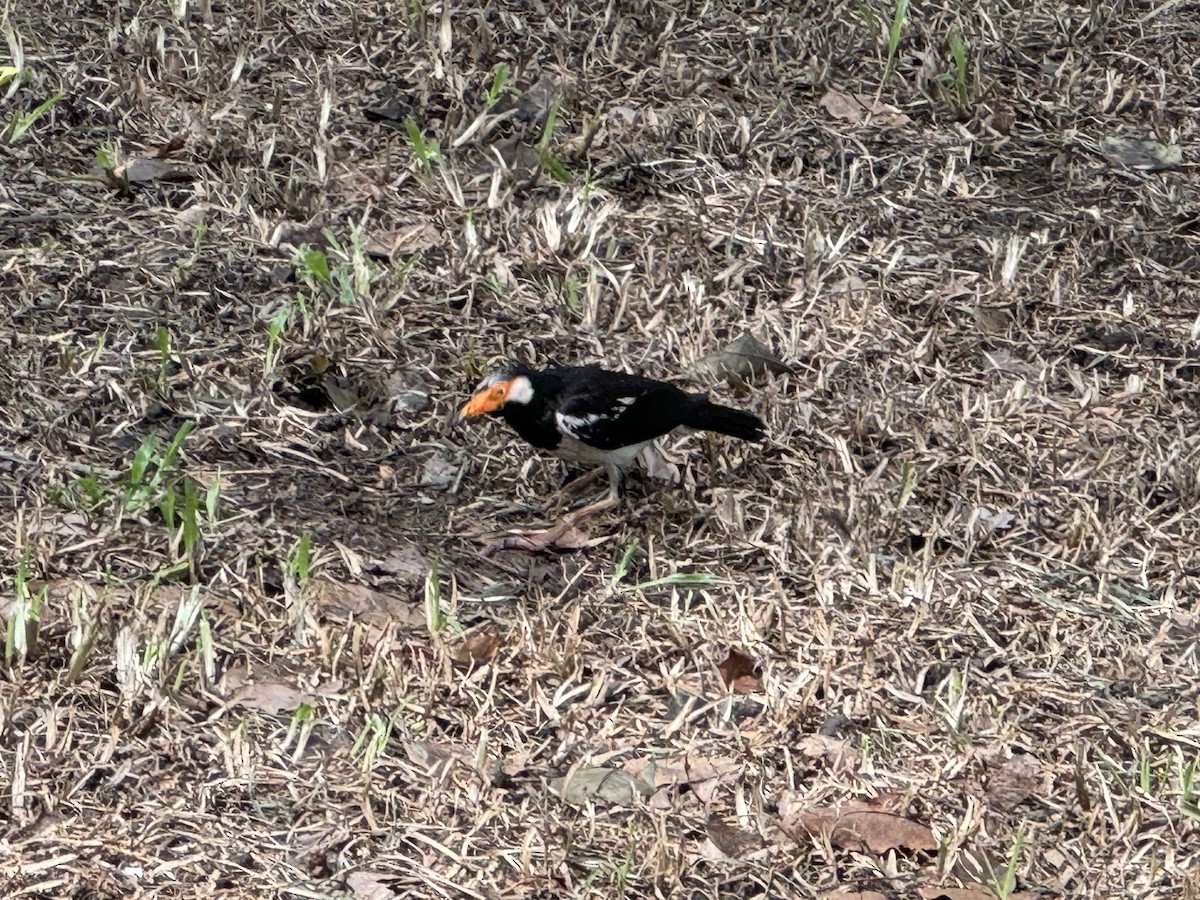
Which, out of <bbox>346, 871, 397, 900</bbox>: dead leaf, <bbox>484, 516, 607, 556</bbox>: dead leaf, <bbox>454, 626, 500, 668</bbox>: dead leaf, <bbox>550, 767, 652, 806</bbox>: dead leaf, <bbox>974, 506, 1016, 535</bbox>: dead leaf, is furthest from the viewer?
<bbox>974, 506, 1016, 535</bbox>: dead leaf

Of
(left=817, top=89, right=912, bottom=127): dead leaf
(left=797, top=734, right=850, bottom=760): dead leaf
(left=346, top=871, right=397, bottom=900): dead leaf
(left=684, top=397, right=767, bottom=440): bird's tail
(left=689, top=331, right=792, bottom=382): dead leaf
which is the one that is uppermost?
(left=817, top=89, right=912, bottom=127): dead leaf

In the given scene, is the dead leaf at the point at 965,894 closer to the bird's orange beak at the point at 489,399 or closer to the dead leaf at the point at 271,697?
the dead leaf at the point at 271,697

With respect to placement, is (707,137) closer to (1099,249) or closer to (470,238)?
(470,238)

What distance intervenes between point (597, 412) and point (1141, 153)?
3.10 m

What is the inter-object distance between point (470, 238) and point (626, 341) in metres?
0.75

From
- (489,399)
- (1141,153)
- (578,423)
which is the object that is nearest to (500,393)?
(489,399)

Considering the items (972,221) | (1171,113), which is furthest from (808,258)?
(1171,113)

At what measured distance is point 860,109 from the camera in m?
6.96

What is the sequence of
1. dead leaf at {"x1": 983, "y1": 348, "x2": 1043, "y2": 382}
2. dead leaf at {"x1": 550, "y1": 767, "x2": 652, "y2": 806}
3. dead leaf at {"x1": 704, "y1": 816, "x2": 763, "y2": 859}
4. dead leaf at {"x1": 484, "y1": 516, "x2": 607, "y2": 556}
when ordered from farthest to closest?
1. dead leaf at {"x1": 983, "y1": 348, "x2": 1043, "y2": 382}
2. dead leaf at {"x1": 484, "y1": 516, "x2": 607, "y2": 556}
3. dead leaf at {"x1": 550, "y1": 767, "x2": 652, "y2": 806}
4. dead leaf at {"x1": 704, "y1": 816, "x2": 763, "y2": 859}

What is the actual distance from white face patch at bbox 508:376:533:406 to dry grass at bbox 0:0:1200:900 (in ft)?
1.12

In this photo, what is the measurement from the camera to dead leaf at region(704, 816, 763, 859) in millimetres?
4016

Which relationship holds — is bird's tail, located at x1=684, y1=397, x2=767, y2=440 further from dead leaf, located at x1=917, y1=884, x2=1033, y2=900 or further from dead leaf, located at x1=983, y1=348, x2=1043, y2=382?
dead leaf, located at x1=917, y1=884, x2=1033, y2=900

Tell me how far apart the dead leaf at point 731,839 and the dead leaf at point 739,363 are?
2003mm

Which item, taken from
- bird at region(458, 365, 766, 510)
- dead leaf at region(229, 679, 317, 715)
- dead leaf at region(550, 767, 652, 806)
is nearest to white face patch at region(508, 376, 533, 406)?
bird at region(458, 365, 766, 510)
